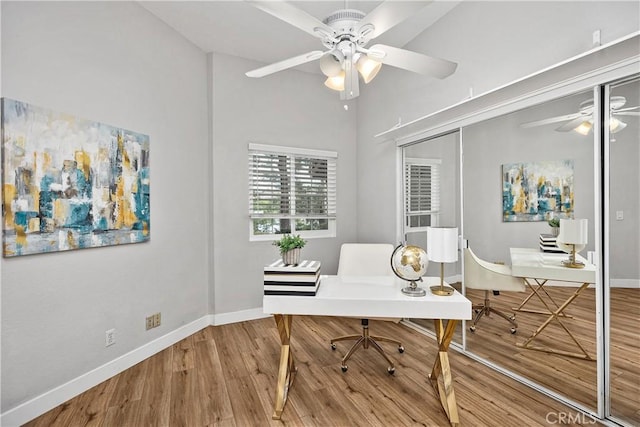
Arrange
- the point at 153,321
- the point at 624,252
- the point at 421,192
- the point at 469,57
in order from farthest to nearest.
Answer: the point at 421,192 < the point at 153,321 < the point at 469,57 < the point at 624,252

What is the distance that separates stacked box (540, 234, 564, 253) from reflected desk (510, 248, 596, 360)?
0.11 ft

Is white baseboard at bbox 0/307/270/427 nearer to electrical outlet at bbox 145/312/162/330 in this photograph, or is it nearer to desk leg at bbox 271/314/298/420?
electrical outlet at bbox 145/312/162/330

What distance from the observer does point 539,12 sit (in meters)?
2.04

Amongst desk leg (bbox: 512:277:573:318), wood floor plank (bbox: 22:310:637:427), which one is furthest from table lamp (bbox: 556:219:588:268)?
wood floor plank (bbox: 22:310:637:427)

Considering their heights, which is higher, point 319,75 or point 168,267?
point 319,75

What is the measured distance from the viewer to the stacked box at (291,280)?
6.42 ft

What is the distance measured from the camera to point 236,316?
11.7 feet

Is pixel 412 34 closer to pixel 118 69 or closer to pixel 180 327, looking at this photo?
pixel 118 69

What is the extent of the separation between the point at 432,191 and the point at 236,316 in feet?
8.48

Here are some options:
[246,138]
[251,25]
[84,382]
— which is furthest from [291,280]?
[251,25]

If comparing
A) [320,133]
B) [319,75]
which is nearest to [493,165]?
[320,133]

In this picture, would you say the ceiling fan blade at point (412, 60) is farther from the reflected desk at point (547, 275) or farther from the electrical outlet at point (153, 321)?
the electrical outlet at point (153, 321)

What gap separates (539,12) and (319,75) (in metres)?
2.54

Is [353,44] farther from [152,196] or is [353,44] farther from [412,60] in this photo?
[152,196]
